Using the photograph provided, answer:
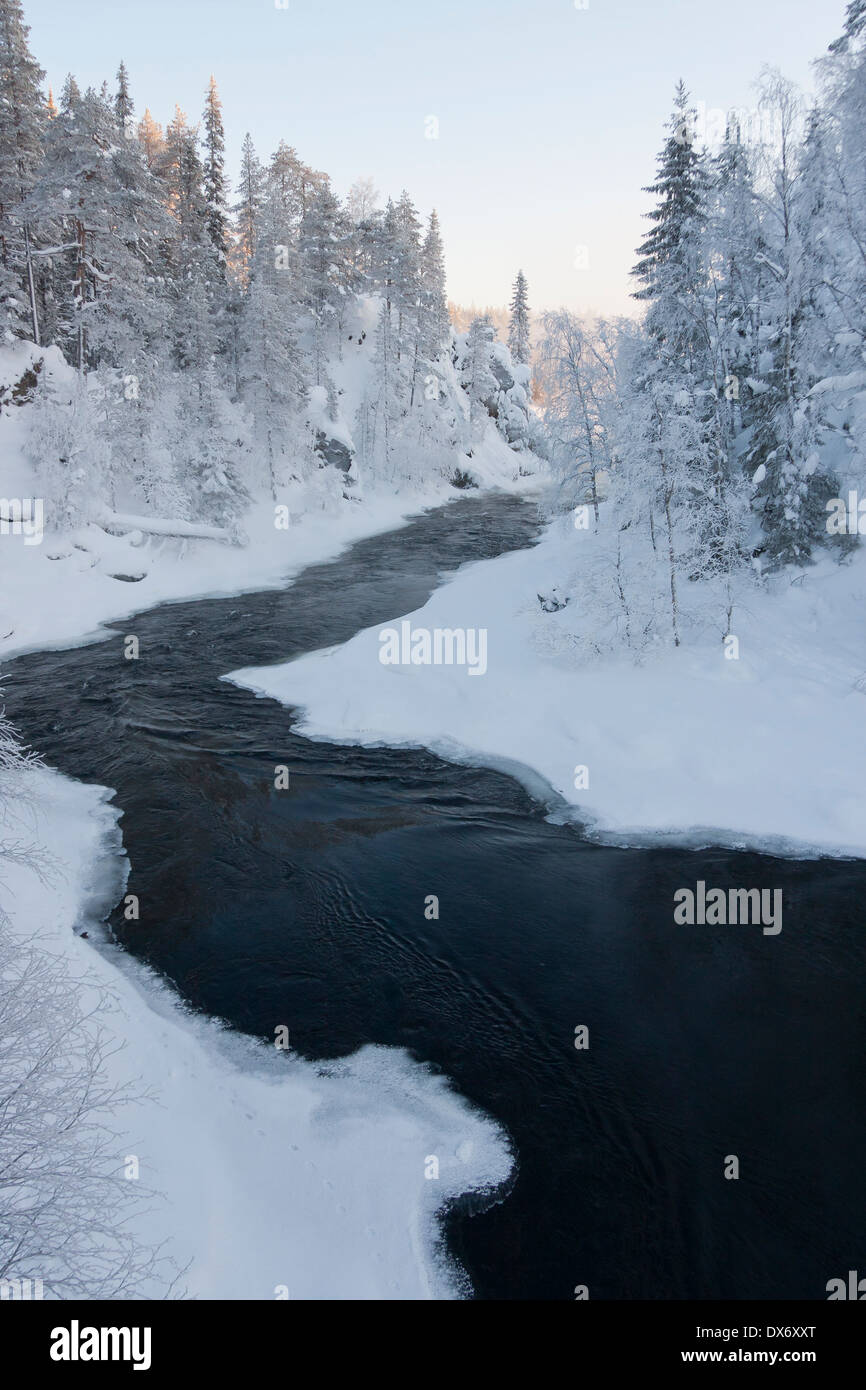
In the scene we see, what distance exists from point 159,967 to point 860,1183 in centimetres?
865

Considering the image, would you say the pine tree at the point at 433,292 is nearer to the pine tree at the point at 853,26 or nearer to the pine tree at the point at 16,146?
the pine tree at the point at 16,146

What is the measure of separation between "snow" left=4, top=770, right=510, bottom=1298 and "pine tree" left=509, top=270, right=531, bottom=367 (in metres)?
83.6

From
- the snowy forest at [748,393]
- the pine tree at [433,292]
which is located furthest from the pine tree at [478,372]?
the snowy forest at [748,393]

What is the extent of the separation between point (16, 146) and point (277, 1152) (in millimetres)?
41606

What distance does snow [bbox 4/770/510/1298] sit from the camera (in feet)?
20.3

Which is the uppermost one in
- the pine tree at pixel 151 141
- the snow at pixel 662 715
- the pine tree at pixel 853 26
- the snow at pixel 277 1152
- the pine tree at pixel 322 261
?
the pine tree at pixel 151 141

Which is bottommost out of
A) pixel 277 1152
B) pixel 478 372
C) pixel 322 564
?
pixel 277 1152

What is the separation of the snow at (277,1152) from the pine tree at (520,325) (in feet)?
274

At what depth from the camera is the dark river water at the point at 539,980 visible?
672 cm

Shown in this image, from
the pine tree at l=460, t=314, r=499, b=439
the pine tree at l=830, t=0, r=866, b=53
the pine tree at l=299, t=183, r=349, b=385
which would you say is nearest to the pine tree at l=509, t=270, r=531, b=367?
the pine tree at l=460, t=314, r=499, b=439

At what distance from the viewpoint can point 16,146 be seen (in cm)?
3177

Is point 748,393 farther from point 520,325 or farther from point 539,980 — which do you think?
point 520,325

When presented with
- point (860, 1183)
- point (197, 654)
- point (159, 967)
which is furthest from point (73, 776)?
point (860, 1183)

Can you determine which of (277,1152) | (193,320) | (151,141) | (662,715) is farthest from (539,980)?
(151,141)
